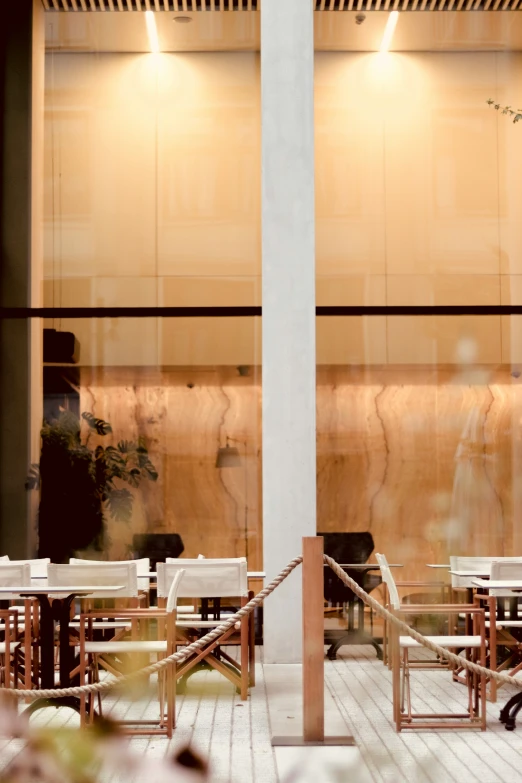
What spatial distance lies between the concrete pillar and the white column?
2578 mm

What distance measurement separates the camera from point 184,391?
9977 mm

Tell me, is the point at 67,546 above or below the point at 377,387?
below

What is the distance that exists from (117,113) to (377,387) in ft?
12.5

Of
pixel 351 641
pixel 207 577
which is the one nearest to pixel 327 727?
pixel 207 577

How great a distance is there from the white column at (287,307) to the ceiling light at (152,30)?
1.70 meters

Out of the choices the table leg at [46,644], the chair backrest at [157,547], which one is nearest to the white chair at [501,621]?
the table leg at [46,644]

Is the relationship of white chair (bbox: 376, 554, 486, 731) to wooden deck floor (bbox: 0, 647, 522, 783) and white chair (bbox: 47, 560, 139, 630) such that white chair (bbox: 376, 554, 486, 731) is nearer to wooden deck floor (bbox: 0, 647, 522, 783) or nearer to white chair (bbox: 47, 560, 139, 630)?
wooden deck floor (bbox: 0, 647, 522, 783)

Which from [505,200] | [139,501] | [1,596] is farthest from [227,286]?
[1,596]

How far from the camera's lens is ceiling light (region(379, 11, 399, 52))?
34.0ft

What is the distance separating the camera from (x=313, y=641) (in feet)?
17.3

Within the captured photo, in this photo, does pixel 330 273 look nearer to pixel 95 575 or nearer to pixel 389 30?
pixel 389 30

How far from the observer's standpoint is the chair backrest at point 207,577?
20.6ft

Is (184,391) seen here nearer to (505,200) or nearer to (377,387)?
(377,387)

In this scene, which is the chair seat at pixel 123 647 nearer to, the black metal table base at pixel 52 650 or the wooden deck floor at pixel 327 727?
the black metal table base at pixel 52 650
